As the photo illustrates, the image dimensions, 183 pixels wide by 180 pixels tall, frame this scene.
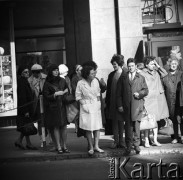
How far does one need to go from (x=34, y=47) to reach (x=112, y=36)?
5.80 meters

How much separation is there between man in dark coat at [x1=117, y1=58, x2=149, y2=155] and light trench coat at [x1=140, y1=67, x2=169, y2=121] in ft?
2.12

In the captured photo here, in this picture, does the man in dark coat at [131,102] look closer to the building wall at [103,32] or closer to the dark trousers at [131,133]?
the dark trousers at [131,133]

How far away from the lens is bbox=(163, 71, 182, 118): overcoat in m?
13.6

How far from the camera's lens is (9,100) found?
65.4ft

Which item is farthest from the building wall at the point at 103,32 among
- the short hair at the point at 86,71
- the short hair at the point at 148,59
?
the short hair at the point at 86,71

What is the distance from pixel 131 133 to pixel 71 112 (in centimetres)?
147

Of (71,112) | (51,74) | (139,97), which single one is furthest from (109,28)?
(139,97)

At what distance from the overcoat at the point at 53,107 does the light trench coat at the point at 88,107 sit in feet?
1.48

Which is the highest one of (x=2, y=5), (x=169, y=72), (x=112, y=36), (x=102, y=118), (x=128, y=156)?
(x=2, y=5)

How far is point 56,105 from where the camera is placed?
13031mm

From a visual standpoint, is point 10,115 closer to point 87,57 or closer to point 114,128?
point 87,57

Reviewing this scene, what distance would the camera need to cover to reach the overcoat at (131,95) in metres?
12.5

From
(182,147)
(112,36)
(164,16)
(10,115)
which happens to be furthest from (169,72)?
(10,115)

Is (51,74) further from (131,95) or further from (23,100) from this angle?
(131,95)
